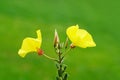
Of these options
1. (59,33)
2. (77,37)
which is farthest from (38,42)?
(59,33)

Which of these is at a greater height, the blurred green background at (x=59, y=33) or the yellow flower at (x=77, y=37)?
the yellow flower at (x=77, y=37)

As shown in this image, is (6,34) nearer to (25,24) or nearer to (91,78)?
(25,24)

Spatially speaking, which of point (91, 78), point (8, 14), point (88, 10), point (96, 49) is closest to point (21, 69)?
point (91, 78)

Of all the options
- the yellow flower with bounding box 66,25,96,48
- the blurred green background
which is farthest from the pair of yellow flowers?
the blurred green background

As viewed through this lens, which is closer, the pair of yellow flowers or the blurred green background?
the pair of yellow flowers

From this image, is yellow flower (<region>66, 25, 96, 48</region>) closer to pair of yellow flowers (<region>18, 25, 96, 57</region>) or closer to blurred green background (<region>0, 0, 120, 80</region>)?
pair of yellow flowers (<region>18, 25, 96, 57</region>)

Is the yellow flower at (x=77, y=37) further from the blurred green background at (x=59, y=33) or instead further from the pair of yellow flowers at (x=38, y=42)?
the blurred green background at (x=59, y=33)

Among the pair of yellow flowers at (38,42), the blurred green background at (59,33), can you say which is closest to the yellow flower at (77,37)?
the pair of yellow flowers at (38,42)

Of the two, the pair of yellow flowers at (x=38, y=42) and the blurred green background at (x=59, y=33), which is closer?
the pair of yellow flowers at (x=38, y=42)

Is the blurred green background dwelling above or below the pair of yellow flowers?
below
